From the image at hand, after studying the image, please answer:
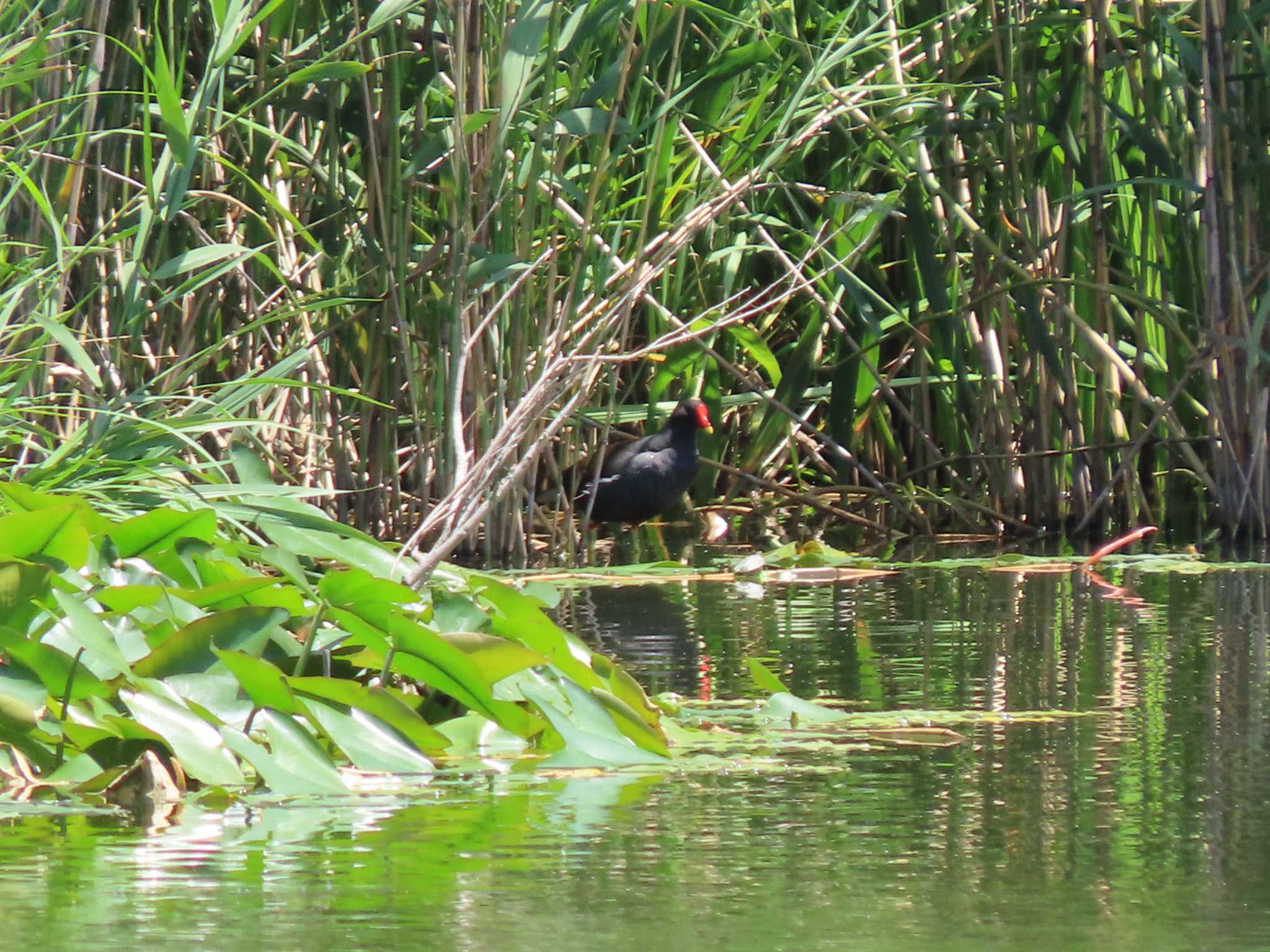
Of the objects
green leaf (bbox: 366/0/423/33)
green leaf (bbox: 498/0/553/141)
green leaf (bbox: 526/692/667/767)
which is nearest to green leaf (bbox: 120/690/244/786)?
green leaf (bbox: 526/692/667/767)

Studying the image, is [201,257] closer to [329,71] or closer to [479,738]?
[329,71]

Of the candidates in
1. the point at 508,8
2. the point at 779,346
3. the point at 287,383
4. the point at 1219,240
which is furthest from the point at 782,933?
the point at 779,346

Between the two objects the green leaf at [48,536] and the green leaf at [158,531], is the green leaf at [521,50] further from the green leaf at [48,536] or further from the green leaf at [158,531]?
the green leaf at [48,536]

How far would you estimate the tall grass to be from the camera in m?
4.11

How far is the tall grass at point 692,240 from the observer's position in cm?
411

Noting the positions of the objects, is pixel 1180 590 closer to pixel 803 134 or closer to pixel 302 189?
pixel 803 134

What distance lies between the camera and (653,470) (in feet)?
20.1

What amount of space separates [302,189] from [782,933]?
11.9 feet

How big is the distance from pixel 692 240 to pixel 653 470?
2195 millimetres

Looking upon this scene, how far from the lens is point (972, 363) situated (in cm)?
601

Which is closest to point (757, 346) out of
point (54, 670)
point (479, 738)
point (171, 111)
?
point (171, 111)

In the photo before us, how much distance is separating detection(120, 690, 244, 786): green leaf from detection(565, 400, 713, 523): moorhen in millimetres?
3718

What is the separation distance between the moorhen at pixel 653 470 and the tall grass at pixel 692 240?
5.7 inches

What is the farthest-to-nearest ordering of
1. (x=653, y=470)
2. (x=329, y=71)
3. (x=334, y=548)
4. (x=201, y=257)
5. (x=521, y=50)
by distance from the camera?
1. (x=653, y=470)
2. (x=521, y=50)
3. (x=329, y=71)
4. (x=201, y=257)
5. (x=334, y=548)
